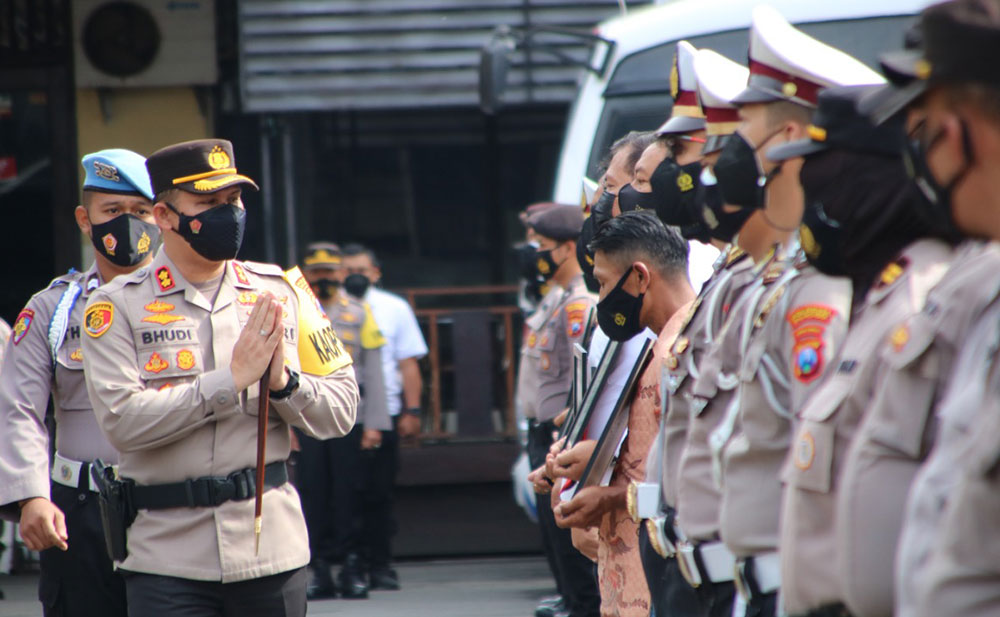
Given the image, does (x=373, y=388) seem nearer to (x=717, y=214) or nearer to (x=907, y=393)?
(x=717, y=214)

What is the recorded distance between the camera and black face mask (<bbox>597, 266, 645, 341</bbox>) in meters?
3.81

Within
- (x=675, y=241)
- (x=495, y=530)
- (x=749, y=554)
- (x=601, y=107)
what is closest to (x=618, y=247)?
(x=675, y=241)

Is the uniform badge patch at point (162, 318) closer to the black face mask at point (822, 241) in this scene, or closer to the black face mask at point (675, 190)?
the black face mask at point (675, 190)

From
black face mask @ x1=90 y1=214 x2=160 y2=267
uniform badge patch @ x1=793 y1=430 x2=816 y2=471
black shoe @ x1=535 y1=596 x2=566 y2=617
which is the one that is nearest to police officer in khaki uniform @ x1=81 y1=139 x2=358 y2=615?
black face mask @ x1=90 y1=214 x2=160 y2=267

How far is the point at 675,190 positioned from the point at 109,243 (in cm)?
190

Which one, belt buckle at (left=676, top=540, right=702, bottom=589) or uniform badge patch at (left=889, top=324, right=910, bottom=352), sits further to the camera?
belt buckle at (left=676, top=540, right=702, bottom=589)

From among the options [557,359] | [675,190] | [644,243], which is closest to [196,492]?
[644,243]

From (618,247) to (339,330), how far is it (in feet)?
14.6

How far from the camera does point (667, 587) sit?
10.8 feet

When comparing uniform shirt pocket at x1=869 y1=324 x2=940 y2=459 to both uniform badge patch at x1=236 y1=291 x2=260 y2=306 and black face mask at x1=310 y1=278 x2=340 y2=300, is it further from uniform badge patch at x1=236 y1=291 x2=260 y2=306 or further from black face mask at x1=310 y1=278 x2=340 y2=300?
black face mask at x1=310 y1=278 x2=340 y2=300

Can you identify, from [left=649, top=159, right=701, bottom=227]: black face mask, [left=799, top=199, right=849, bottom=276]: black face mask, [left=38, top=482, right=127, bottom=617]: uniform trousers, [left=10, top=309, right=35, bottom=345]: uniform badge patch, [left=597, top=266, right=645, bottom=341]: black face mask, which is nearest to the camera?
[left=799, top=199, right=849, bottom=276]: black face mask

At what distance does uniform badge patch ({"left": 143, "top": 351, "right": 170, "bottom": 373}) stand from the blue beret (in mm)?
887

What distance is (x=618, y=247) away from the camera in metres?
3.81

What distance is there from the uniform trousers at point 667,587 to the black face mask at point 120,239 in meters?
1.92
